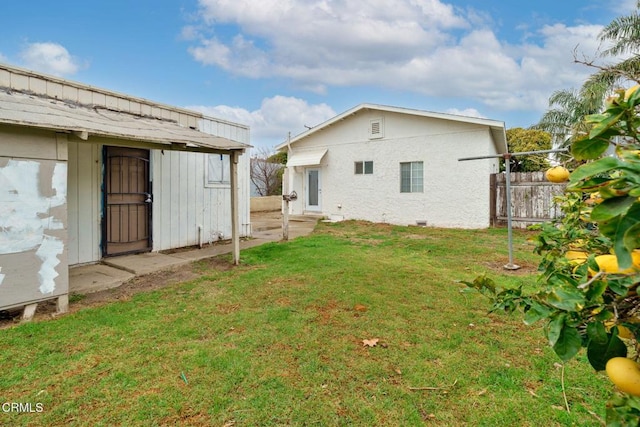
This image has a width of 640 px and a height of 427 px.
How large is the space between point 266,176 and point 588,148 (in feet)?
68.3

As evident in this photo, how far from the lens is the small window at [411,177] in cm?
1230

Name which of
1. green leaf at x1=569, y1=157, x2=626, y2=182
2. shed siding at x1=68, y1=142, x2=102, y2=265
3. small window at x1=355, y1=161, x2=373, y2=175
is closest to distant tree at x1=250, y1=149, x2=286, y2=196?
small window at x1=355, y1=161, x2=373, y2=175

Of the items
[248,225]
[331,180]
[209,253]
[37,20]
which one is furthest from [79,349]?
[331,180]

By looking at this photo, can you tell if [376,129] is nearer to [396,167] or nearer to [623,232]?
[396,167]

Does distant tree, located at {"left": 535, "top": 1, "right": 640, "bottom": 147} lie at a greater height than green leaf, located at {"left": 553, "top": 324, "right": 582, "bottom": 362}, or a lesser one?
greater

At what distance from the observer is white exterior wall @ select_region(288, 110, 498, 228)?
11.3m

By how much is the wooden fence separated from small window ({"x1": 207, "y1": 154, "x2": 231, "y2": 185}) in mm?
8471

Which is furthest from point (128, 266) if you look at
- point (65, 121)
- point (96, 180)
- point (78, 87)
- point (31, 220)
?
point (78, 87)

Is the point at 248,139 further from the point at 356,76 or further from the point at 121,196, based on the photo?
the point at 356,76

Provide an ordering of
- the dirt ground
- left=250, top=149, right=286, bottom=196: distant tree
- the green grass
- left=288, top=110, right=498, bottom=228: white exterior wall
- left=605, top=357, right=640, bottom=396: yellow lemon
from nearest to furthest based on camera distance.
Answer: left=605, top=357, right=640, bottom=396: yellow lemon, the green grass, the dirt ground, left=288, top=110, right=498, bottom=228: white exterior wall, left=250, top=149, right=286, bottom=196: distant tree

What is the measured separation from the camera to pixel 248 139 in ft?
30.5

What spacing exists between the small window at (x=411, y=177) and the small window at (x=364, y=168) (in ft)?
4.09

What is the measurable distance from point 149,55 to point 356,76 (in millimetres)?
8743

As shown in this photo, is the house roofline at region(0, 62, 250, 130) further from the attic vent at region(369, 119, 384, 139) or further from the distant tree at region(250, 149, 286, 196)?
the distant tree at region(250, 149, 286, 196)
